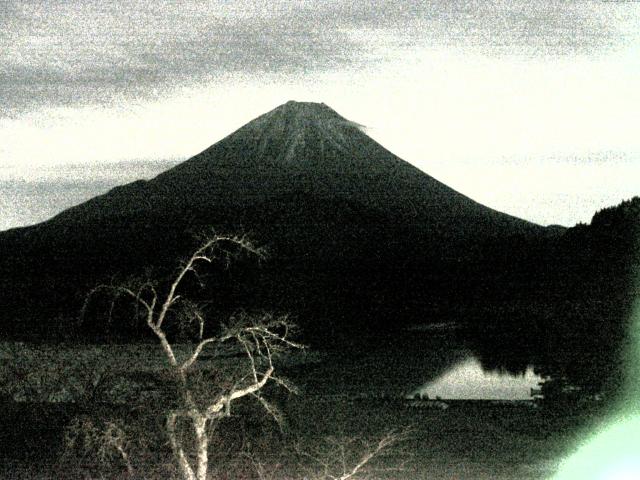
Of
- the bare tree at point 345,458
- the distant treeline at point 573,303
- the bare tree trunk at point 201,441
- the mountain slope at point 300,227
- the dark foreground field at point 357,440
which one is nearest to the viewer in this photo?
the bare tree trunk at point 201,441

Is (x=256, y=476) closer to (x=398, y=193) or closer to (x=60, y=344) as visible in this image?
(x=60, y=344)

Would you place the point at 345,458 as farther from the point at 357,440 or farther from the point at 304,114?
the point at 304,114

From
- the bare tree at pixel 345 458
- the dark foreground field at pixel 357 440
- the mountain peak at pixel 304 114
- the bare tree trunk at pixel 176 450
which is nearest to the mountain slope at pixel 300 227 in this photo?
the mountain peak at pixel 304 114

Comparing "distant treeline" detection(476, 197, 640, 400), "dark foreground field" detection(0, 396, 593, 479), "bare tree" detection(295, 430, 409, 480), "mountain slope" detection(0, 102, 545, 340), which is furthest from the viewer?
"mountain slope" detection(0, 102, 545, 340)

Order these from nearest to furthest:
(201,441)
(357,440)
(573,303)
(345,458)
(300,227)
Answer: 1. (201,441)
2. (345,458)
3. (357,440)
4. (573,303)
5. (300,227)

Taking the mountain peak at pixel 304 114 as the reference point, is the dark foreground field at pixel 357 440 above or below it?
below

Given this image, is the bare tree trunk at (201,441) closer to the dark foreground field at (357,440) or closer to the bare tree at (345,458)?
the dark foreground field at (357,440)

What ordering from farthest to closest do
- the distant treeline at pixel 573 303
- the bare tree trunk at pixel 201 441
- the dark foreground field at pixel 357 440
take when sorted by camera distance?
the distant treeline at pixel 573 303 → the dark foreground field at pixel 357 440 → the bare tree trunk at pixel 201 441

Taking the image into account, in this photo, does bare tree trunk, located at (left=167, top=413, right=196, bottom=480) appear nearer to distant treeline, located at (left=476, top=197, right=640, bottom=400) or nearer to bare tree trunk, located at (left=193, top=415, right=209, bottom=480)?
bare tree trunk, located at (left=193, top=415, right=209, bottom=480)

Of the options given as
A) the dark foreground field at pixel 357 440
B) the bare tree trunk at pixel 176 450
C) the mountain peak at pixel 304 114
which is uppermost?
the mountain peak at pixel 304 114

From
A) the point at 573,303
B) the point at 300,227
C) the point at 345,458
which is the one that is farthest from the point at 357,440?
the point at 300,227

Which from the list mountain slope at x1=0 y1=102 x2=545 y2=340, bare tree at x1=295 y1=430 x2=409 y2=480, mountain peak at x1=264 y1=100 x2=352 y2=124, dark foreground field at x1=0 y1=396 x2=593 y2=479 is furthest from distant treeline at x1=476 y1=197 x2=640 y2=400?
mountain peak at x1=264 y1=100 x2=352 y2=124

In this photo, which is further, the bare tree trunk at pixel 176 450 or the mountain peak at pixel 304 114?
the mountain peak at pixel 304 114

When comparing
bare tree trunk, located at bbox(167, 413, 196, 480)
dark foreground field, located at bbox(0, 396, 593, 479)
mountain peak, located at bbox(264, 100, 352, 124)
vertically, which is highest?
mountain peak, located at bbox(264, 100, 352, 124)
